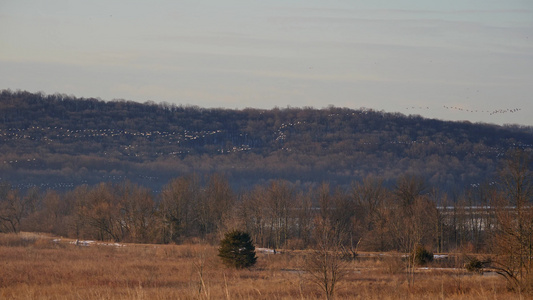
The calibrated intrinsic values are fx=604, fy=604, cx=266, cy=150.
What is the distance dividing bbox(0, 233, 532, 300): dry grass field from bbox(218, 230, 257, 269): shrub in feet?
2.06

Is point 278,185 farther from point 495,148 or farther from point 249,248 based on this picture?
point 495,148

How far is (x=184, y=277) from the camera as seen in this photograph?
34625mm

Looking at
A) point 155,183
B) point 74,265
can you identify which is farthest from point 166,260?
point 155,183

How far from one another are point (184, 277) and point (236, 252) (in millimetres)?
5964

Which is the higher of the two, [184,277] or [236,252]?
[236,252]

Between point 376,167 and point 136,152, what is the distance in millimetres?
73744

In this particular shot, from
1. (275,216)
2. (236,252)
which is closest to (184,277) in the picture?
(236,252)

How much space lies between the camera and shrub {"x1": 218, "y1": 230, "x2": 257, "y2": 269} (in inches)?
1564

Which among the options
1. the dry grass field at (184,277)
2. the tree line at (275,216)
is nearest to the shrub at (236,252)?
the dry grass field at (184,277)

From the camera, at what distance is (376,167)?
592 ft

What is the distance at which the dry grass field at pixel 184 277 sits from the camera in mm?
24859

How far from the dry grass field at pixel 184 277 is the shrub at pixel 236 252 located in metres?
0.63

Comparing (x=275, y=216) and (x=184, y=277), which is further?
(x=275, y=216)

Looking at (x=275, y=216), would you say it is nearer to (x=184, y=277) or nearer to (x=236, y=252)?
(x=236, y=252)
